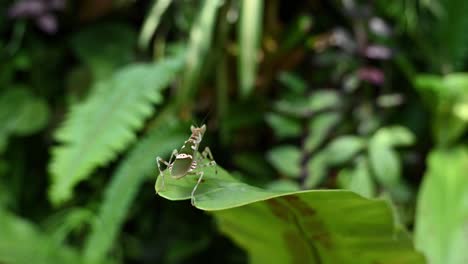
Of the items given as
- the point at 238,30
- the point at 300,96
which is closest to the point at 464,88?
the point at 300,96

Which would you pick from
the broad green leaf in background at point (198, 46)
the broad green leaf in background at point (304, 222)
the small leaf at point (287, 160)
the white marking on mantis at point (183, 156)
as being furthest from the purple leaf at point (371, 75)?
the white marking on mantis at point (183, 156)

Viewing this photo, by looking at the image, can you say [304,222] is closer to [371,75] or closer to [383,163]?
[383,163]

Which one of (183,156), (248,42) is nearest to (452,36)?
(248,42)

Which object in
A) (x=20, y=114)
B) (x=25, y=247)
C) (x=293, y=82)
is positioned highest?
(x=293, y=82)

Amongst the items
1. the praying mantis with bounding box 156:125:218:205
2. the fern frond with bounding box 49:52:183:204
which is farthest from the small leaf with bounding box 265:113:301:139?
the praying mantis with bounding box 156:125:218:205

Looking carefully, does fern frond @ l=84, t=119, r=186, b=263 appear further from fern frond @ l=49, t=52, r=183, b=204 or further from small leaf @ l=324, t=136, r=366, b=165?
A: small leaf @ l=324, t=136, r=366, b=165

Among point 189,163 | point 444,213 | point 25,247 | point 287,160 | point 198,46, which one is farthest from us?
point 198,46
